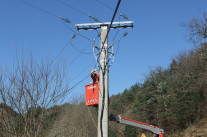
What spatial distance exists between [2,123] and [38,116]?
1384 millimetres

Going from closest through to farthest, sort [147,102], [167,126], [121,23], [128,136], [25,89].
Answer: [121,23] < [25,89] < [167,126] < [147,102] < [128,136]

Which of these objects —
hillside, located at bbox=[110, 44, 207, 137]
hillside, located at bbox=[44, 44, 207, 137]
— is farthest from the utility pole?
hillside, located at bbox=[110, 44, 207, 137]

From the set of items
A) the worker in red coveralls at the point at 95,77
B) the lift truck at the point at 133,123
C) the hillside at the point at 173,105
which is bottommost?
the lift truck at the point at 133,123

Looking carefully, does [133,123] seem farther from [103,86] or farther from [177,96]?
[177,96]

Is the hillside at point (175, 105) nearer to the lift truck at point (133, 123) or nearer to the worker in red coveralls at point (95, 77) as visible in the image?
the lift truck at point (133, 123)

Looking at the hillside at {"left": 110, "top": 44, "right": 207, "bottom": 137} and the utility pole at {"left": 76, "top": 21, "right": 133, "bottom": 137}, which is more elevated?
the hillside at {"left": 110, "top": 44, "right": 207, "bottom": 137}

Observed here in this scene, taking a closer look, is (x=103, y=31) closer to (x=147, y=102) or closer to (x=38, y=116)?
(x=38, y=116)

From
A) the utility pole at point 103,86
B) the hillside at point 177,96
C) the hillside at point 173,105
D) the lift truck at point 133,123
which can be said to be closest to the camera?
the utility pole at point 103,86

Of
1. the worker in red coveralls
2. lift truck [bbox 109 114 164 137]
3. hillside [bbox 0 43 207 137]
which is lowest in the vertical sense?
lift truck [bbox 109 114 164 137]

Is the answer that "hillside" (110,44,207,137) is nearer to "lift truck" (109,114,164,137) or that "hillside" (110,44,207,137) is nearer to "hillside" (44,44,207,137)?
"hillside" (44,44,207,137)

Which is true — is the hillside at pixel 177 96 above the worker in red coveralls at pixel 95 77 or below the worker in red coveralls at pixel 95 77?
above

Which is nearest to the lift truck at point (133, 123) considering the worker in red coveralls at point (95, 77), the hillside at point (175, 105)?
the worker in red coveralls at point (95, 77)

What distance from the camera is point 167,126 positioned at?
36688 mm

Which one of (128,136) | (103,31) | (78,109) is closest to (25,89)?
(103,31)
